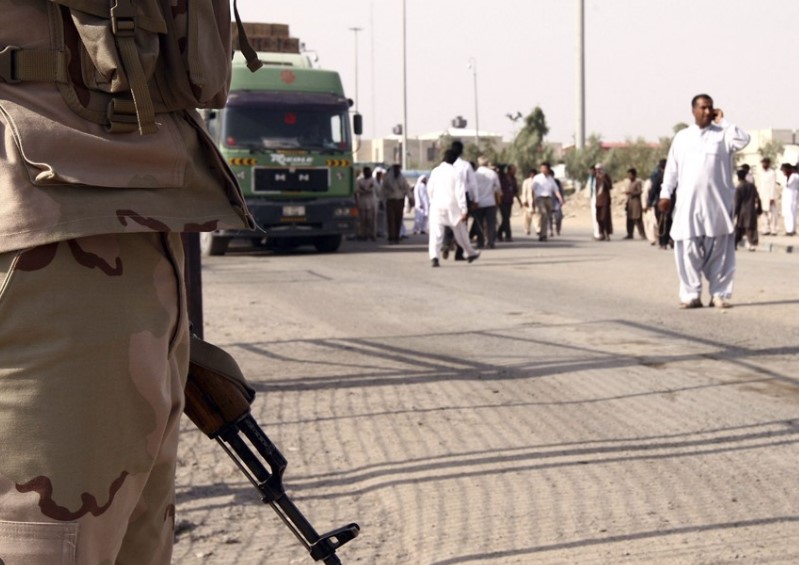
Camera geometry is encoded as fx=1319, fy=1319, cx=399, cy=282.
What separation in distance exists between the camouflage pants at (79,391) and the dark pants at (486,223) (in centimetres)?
2164

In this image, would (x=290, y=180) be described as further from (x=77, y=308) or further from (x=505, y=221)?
(x=77, y=308)

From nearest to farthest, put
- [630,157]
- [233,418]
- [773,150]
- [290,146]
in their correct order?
[233,418] → [290,146] → [773,150] → [630,157]

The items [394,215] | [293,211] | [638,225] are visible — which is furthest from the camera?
[638,225]

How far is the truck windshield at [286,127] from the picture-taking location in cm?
2103

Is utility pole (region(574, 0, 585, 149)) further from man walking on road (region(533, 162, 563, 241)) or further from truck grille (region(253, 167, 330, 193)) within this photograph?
truck grille (region(253, 167, 330, 193))

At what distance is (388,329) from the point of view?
1012cm

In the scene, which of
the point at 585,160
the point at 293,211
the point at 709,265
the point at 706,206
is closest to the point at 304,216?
the point at 293,211

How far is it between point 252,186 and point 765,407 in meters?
15.6

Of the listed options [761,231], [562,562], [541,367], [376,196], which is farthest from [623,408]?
[761,231]

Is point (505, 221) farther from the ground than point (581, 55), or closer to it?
closer to it

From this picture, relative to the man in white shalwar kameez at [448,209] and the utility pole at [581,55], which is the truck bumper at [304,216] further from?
the utility pole at [581,55]

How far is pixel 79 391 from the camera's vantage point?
5.58ft

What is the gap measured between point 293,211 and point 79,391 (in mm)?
20152

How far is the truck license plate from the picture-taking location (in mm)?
21720
